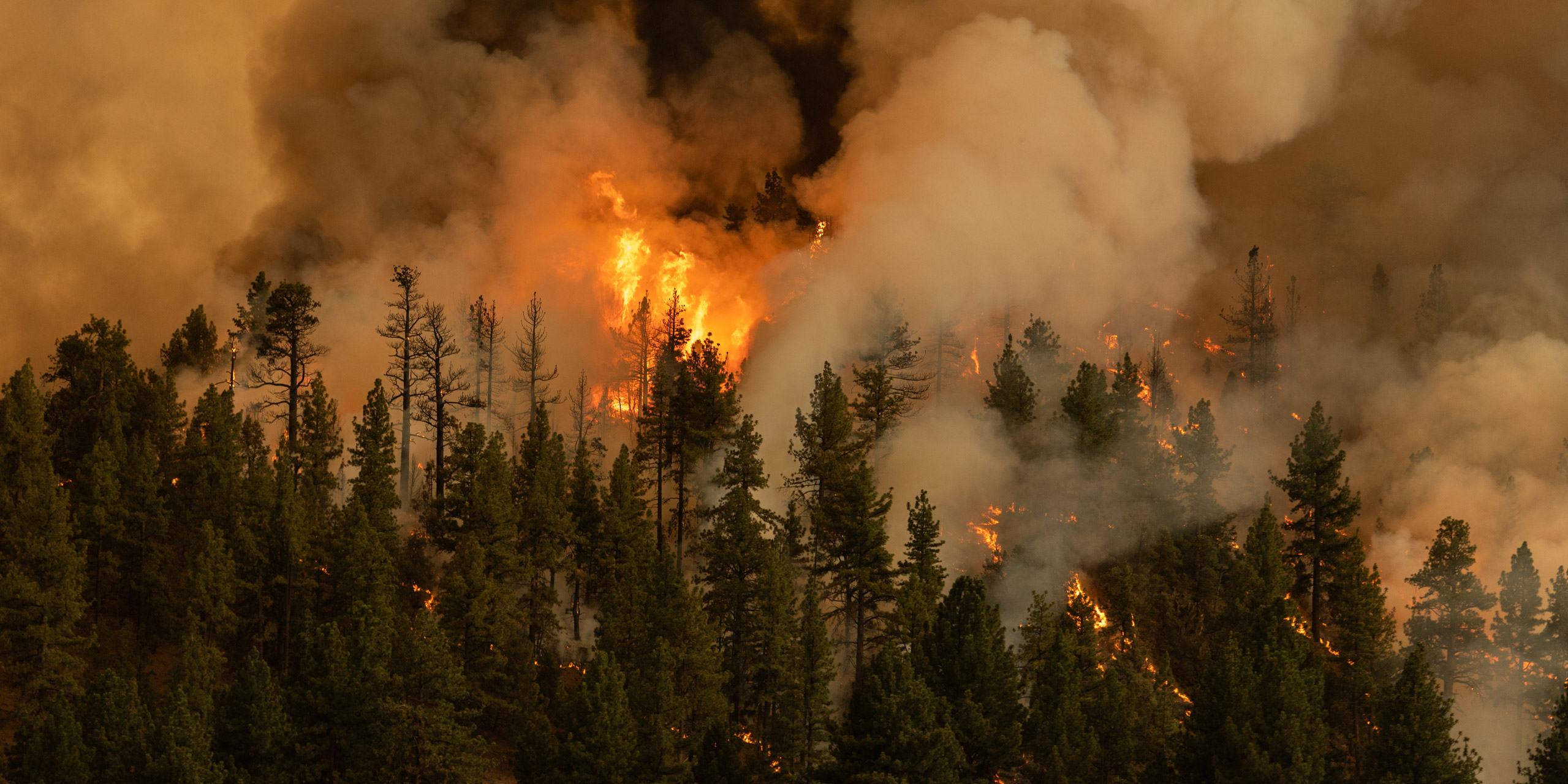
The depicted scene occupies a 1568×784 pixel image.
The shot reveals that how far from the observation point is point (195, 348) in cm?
6856

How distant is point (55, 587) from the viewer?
47.2m

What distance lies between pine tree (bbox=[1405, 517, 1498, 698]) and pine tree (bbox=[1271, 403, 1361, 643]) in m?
4.44

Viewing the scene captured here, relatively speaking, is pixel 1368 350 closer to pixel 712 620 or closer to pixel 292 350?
pixel 712 620

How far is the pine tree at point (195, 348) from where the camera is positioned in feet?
225

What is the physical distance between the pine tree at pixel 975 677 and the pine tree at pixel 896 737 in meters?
1.09

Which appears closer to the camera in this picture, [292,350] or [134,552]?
[134,552]

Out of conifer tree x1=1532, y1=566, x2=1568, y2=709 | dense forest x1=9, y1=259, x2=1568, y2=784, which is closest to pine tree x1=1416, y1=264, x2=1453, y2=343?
dense forest x1=9, y1=259, x2=1568, y2=784

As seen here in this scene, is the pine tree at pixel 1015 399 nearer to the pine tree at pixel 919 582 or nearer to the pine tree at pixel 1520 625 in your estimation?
the pine tree at pixel 919 582

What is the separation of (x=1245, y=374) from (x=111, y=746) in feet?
258

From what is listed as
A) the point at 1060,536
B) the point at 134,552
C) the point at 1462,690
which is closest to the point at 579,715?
the point at 134,552

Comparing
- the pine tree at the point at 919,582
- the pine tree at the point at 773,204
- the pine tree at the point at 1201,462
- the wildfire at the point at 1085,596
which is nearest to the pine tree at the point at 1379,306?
the pine tree at the point at 1201,462

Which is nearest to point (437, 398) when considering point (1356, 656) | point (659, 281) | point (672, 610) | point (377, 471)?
point (377, 471)

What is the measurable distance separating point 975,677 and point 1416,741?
14.4 metres

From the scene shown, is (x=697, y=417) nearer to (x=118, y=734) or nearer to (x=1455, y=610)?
(x=118, y=734)
